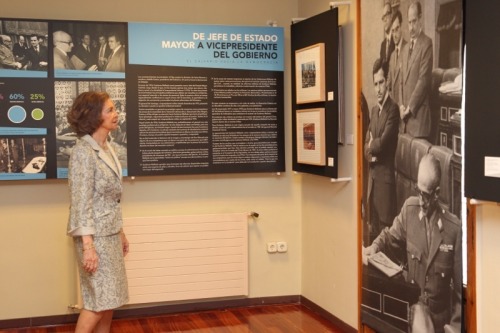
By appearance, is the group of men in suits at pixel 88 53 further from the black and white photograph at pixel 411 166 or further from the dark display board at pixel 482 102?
the dark display board at pixel 482 102

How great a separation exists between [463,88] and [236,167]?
2.32m

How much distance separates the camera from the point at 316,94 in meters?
4.80

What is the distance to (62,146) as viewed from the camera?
4898mm

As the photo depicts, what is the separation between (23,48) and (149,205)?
1.46 metres

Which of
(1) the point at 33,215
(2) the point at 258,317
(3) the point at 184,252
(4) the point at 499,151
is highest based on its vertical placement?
(4) the point at 499,151

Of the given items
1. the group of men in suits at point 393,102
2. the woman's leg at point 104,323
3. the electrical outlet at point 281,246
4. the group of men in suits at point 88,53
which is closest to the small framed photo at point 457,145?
the group of men in suits at point 393,102

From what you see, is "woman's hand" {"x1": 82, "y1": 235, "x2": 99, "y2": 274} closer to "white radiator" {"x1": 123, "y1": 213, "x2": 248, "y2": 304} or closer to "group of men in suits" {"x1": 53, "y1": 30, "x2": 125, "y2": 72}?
"white radiator" {"x1": 123, "y1": 213, "x2": 248, "y2": 304}

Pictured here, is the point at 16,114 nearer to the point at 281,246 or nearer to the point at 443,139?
the point at 281,246

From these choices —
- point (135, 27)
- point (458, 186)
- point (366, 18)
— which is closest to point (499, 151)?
point (458, 186)

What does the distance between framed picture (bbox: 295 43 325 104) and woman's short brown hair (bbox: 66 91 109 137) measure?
1696 mm

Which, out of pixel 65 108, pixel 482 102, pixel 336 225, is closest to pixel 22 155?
pixel 65 108

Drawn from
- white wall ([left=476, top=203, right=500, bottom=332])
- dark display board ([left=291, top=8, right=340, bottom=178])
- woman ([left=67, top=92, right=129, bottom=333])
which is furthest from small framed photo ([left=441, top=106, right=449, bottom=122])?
woman ([left=67, top=92, right=129, bottom=333])

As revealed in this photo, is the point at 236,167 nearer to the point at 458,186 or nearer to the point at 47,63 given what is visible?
the point at 47,63

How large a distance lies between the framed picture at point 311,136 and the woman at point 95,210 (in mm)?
1636
